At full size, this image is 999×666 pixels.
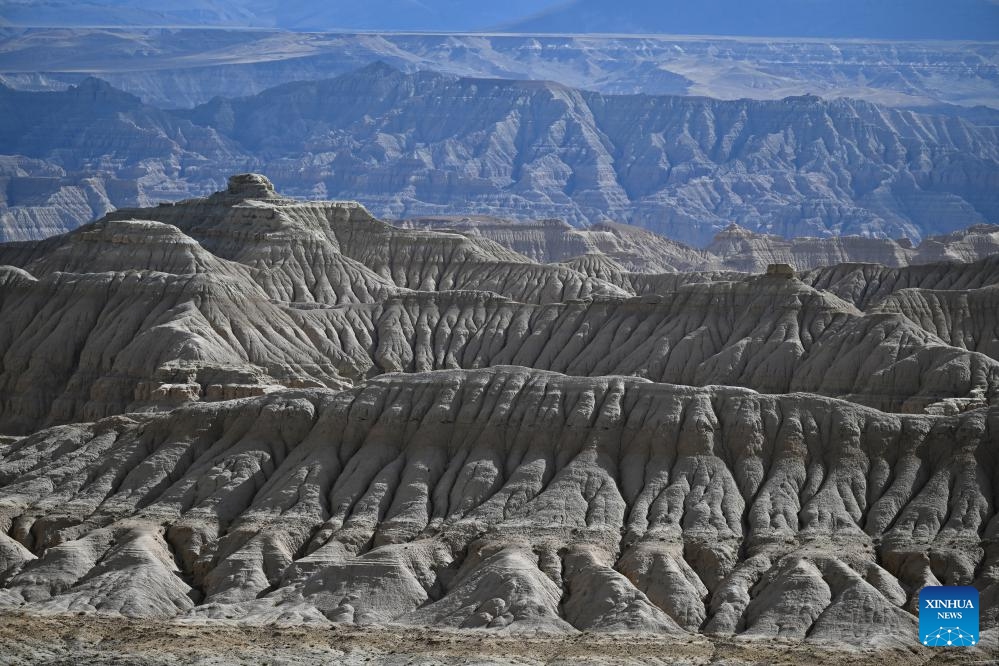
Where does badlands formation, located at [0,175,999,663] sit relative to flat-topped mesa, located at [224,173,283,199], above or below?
below

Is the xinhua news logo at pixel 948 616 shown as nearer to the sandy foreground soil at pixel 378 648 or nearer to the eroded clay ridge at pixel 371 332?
the sandy foreground soil at pixel 378 648

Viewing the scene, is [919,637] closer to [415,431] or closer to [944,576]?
[944,576]

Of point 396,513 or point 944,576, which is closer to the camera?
point 944,576

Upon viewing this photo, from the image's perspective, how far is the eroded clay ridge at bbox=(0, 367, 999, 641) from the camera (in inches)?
2906

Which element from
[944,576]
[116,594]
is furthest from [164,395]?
[944,576]

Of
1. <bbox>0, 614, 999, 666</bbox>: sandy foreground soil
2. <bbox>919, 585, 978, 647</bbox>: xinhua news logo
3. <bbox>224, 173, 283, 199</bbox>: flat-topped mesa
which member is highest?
<bbox>224, 173, 283, 199</bbox>: flat-topped mesa

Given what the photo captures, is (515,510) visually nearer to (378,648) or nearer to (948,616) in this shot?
(378,648)

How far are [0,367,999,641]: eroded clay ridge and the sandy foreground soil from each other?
1.50 metres

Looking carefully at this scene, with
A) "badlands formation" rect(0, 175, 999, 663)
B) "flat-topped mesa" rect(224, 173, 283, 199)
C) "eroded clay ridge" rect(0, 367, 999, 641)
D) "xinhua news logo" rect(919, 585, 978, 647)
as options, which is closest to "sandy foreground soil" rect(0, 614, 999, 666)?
"xinhua news logo" rect(919, 585, 978, 647)

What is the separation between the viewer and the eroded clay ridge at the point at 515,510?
73.8 m

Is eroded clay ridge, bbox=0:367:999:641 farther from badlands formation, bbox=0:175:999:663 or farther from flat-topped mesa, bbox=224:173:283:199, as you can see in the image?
flat-topped mesa, bbox=224:173:283:199

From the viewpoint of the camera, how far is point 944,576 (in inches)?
2913

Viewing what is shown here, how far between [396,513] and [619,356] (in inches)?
1821

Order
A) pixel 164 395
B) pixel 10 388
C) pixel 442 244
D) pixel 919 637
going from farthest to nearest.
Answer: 1. pixel 442 244
2. pixel 10 388
3. pixel 164 395
4. pixel 919 637
